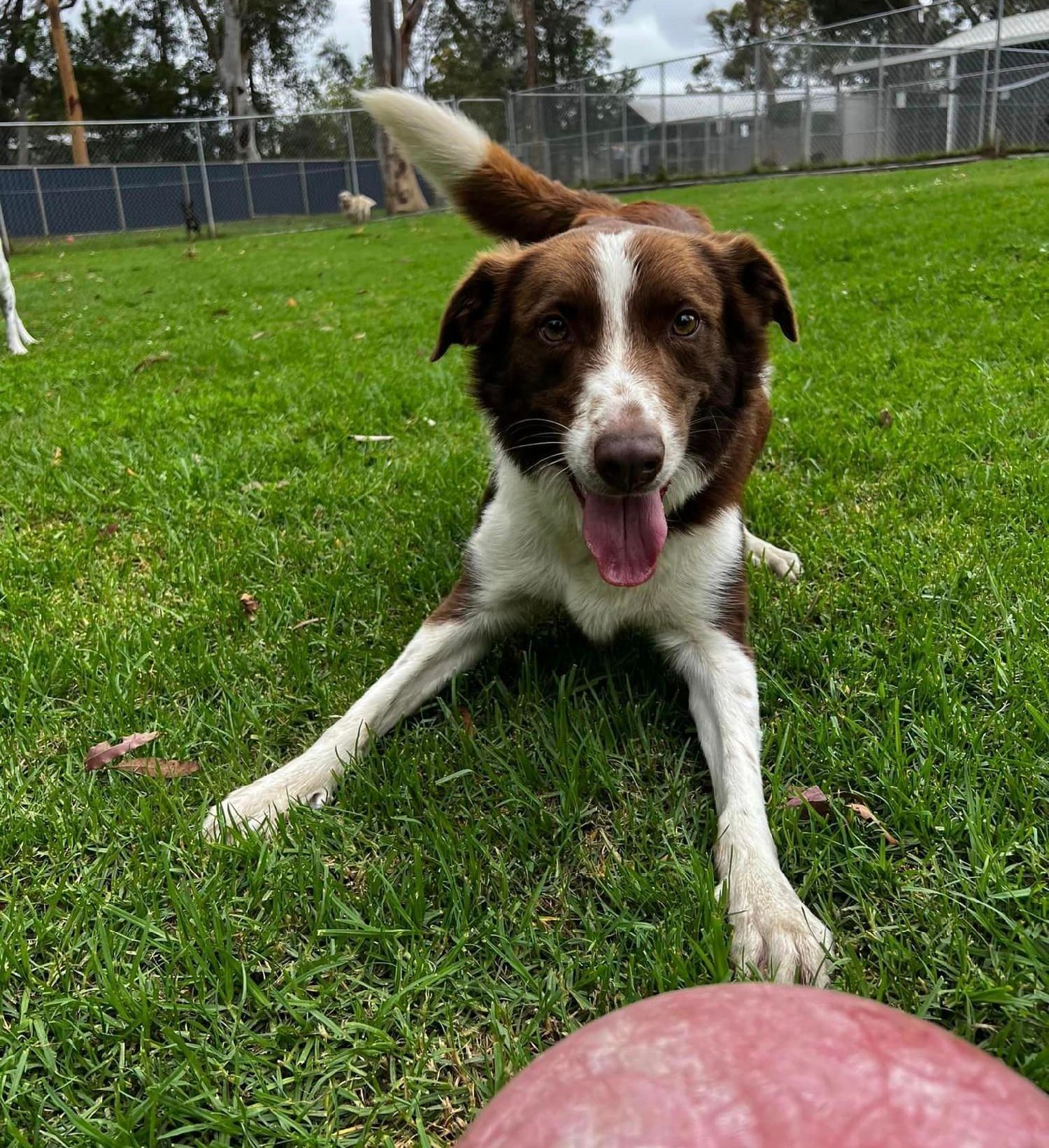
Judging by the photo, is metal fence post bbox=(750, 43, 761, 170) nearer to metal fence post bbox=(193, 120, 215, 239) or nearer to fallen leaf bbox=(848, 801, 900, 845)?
metal fence post bbox=(193, 120, 215, 239)

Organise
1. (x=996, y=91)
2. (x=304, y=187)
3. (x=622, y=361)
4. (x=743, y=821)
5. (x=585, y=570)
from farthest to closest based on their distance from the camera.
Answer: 1. (x=304, y=187)
2. (x=996, y=91)
3. (x=585, y=570)
4. (x=622, y=361)
5. (x=743, y=821)

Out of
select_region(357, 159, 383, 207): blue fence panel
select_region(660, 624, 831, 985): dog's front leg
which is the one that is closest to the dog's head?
select_region(660, 624, 831, 985): dog's front leg

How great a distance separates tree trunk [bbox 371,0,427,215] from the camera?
19.9 m

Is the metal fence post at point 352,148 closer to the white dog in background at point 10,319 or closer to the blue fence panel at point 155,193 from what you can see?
the blue fence panel at point 155,193

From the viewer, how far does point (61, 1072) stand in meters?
1.45

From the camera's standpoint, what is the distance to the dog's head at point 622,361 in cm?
214

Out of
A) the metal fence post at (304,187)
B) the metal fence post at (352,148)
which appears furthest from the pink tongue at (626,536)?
the metal fence post at (304,187)

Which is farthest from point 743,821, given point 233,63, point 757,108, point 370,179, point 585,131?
point 233,63

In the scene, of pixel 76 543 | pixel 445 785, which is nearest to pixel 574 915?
pixel 445 785

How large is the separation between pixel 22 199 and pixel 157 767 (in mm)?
23490

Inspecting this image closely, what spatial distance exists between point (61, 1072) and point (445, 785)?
2.98ft

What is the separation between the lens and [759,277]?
2.66m

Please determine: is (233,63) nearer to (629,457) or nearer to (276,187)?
(276,187)

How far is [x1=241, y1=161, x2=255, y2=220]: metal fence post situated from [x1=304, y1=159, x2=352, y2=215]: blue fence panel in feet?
5.47
